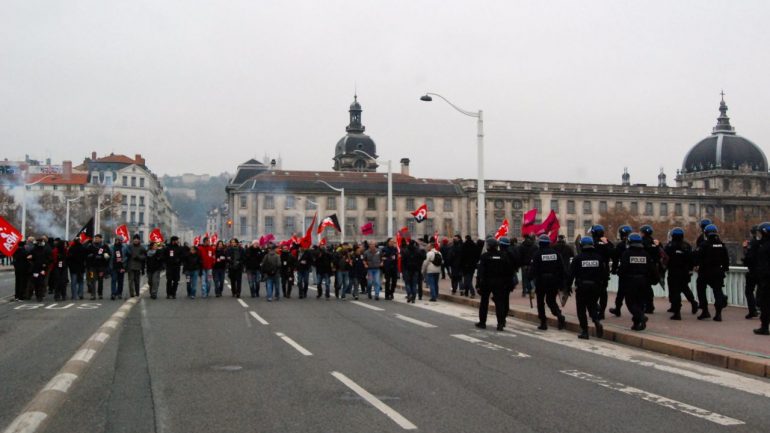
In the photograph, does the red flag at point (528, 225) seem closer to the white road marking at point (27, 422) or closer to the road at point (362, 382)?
the road at point (362, 382)

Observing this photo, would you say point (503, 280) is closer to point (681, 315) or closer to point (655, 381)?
point (681, 315)

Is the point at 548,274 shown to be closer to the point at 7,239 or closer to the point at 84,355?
the point at 84,355

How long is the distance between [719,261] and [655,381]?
6.27 meters

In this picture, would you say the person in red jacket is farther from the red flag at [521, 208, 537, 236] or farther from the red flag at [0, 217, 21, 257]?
the red flag at [521, 208, 537, 236]

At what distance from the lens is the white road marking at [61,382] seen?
812cm

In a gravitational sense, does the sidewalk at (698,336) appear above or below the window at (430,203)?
below

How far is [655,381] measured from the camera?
361 inches

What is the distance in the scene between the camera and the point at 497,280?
14789 millimetres

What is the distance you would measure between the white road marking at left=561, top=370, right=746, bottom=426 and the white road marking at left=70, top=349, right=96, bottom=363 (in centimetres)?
653

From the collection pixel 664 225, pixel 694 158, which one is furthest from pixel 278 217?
pixel 694 158

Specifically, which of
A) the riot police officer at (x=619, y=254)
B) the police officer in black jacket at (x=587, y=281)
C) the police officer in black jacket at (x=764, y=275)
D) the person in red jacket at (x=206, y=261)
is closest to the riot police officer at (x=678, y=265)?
the riot police officer at (x=619, y=254)

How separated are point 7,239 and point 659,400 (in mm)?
19890

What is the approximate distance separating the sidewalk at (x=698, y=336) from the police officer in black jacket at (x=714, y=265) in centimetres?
45

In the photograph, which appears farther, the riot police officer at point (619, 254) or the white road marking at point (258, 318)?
the white road marking at point (258, 318)
